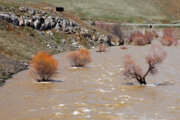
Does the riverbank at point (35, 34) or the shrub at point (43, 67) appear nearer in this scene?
the shrub at point (43, 67)

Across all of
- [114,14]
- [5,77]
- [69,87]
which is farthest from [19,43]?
[114,14]

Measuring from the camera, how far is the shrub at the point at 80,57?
30406 mm

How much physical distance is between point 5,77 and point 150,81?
35.7 feet

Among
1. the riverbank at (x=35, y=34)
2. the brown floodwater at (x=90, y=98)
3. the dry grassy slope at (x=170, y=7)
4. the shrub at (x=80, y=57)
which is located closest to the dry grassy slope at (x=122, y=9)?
the dry grassy slope at (x=170, y=7)

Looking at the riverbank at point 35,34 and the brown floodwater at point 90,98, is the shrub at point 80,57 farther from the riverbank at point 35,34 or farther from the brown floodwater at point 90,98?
the riverbank at point 35,34

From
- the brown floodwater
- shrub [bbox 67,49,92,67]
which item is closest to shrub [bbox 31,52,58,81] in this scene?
the brown floodwater

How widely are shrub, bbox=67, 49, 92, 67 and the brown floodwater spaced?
3.85 metres

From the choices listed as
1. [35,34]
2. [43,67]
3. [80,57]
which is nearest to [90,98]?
[43,67]

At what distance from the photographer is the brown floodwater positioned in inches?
601

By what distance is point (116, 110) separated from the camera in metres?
16.0

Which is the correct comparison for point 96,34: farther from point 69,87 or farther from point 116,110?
point 116,110

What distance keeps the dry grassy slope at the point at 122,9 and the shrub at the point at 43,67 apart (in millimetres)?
89924

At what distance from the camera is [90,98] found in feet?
60.4

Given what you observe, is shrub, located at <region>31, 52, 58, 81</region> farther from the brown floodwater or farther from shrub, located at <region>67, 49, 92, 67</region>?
shrub, located at <region>67, 49, 92, 67</region>
